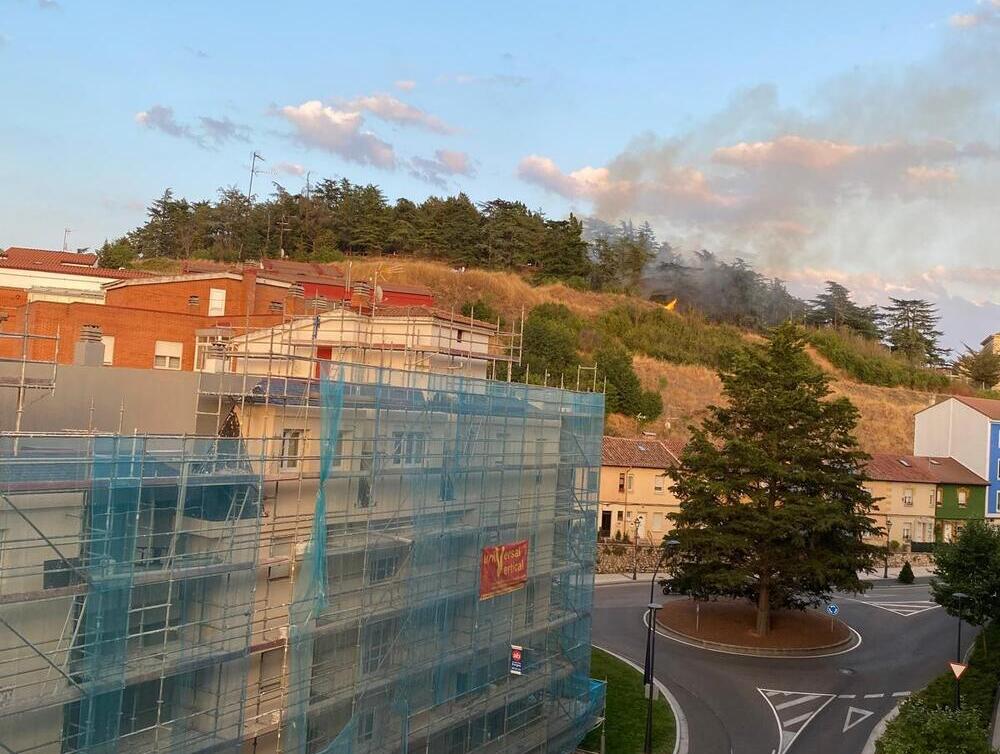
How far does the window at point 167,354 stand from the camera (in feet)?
86.2

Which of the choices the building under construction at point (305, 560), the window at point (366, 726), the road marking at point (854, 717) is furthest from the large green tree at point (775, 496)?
the window at point (366, 726)

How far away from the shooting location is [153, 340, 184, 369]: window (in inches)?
1035

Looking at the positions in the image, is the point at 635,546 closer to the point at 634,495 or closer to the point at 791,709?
the point at 634,495

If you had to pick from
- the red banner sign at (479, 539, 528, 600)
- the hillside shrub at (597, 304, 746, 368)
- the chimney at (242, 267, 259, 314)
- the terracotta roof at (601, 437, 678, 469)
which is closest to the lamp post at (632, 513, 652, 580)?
the terracotta roof at (601, 437, 678, 469)

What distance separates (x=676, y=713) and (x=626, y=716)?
1721 millimetres

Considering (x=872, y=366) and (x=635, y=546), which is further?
(x=872, y=366)

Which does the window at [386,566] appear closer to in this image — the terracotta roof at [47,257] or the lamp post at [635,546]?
the lamp post at [635,546]

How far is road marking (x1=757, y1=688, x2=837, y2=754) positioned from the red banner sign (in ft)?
30.6

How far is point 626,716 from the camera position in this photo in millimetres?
24609

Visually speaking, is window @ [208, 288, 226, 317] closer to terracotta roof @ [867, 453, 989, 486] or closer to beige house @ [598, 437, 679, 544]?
Result: beige house @ [598, 437, 679, 544]

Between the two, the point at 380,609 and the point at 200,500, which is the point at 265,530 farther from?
the point at 380,609

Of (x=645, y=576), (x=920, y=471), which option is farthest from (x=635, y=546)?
(x=920, y=471)

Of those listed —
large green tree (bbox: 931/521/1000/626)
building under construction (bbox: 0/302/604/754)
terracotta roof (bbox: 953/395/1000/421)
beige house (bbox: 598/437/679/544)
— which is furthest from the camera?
terracotta roof (bbox: 953/395/1000/421)

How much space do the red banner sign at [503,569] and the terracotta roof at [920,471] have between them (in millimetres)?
38294
